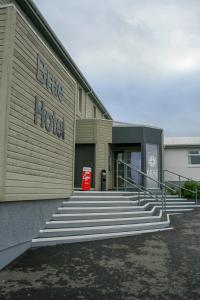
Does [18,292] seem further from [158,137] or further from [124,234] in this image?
[158,137]

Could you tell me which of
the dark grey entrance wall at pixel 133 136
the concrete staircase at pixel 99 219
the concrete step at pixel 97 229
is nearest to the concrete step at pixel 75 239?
the concrete staircase at pixel 99 219

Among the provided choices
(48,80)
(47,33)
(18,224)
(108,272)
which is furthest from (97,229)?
(47,33)

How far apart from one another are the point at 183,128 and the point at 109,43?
56.6 meters

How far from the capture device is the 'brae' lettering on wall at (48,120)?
267 inches

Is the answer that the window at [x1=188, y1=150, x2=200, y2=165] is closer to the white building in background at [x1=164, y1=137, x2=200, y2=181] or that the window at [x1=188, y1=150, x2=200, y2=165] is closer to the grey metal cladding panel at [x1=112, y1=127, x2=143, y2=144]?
the white building in background at [x1=164, y1=137, x2=200, y2=181]

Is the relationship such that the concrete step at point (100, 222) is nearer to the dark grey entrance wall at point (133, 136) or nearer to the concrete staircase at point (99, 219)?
the concrete staircase at point (99, 219)

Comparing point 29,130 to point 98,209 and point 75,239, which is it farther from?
point 98,209

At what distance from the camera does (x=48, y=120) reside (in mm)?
7387

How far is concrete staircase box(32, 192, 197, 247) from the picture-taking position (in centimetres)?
706

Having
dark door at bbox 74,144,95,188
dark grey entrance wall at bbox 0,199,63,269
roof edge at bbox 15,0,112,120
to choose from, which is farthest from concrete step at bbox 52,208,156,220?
roof edge at bbox 15,0,112,120

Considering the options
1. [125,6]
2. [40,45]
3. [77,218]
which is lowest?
[77,218]

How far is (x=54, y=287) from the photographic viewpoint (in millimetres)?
4434

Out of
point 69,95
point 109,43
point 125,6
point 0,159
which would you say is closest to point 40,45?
point 69,95

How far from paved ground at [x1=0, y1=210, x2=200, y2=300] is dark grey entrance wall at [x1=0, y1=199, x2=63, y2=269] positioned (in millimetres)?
210
